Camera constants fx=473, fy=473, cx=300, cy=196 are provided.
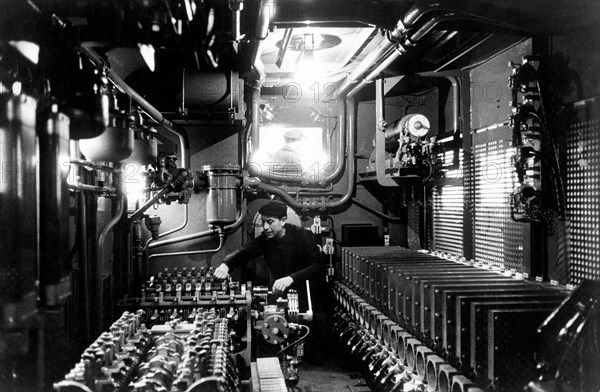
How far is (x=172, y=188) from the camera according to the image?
4.35 metres

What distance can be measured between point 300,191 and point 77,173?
2.95 meters

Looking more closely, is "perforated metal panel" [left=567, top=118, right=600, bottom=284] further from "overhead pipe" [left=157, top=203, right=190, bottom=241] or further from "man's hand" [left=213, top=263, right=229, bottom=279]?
"overhead pipe" [left=157, top=203, right=190, bottom=241]

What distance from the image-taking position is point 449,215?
15.9 feet

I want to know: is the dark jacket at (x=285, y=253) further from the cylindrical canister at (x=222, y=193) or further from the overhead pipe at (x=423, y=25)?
the overhead pipe at (x=423, y=25)

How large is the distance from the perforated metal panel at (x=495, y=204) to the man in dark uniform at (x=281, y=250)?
1.77 meters

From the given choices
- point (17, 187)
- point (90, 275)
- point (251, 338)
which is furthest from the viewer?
point (251, 338)

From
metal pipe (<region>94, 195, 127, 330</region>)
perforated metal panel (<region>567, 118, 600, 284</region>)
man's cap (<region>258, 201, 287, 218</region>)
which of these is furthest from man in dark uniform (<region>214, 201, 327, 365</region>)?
perforated metal panel (<region>567, 118, 600, 284</region>)

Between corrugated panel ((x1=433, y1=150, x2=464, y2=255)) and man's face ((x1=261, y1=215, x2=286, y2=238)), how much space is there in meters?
1.70

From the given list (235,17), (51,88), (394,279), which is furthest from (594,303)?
(51,88)

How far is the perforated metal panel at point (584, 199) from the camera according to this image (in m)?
2.84

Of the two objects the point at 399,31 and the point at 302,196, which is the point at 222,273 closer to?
the point at 302,196

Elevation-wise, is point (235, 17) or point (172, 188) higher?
point (235, 17)

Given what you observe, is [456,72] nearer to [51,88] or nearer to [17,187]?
[51,88]

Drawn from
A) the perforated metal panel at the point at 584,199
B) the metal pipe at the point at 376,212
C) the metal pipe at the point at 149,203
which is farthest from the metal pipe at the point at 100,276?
the perforated metal panel at the point at 584,199
